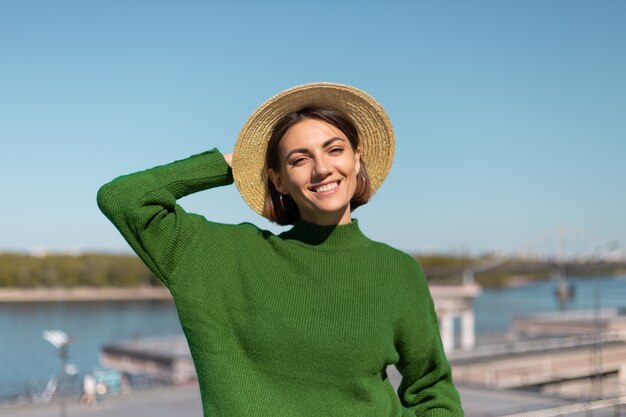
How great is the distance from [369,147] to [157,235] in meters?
0.48

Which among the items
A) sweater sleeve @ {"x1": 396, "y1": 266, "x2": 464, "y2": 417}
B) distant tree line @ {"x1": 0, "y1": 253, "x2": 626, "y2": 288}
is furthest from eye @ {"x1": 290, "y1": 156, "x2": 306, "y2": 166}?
distant tree line @ {"x1": 0, "y1": 253, "x2": 626, "y2": 288}

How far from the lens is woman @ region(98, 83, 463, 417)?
140cm

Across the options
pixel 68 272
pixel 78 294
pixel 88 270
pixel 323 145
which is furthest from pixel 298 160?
pixel 88 270

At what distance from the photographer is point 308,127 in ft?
4.97

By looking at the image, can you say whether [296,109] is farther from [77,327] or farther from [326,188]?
[77,327]

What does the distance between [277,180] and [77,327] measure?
3666cm

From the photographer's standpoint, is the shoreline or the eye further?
the shoreline

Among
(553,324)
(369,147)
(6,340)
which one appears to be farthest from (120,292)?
(369,147)

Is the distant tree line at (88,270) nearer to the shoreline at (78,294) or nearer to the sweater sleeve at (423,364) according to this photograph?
the shoreline at (78,294)

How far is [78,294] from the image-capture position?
2399 inches

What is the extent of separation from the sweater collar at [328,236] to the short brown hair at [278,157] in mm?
84

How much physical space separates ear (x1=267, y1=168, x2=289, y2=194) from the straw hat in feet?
0.06

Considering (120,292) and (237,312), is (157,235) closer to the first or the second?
(237,312)

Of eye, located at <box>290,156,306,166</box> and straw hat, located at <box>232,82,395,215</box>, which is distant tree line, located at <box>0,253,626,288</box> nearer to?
straw hat, located at <box>232,82,395,215</box>
